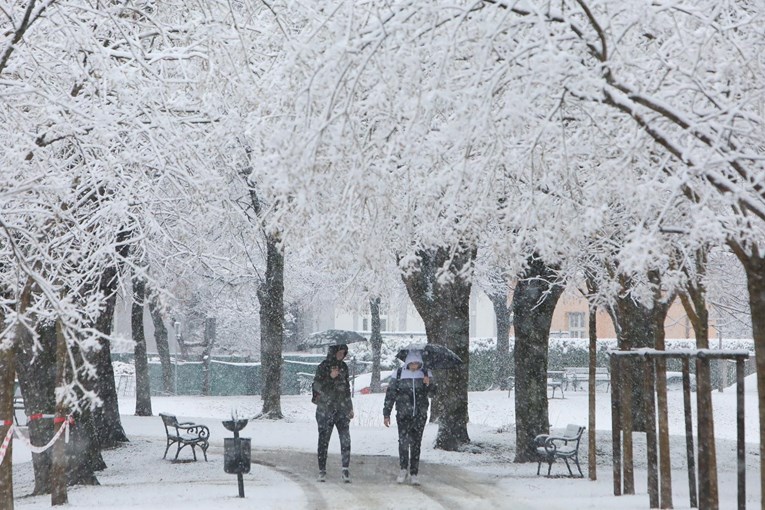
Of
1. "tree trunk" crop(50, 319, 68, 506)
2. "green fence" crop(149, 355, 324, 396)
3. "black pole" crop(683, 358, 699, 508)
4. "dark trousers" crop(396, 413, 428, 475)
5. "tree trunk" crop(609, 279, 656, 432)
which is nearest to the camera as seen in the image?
"black pole" crop(683, 358, 699, 508)

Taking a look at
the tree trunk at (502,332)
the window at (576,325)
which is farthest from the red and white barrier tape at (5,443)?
the window at (576,325)

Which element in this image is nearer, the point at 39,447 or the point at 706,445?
the point at 706,445

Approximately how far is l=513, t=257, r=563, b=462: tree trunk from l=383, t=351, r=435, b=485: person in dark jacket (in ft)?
10.8

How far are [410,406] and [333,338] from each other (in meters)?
3.89

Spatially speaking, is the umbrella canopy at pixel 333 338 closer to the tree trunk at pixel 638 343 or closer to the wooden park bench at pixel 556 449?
the wooden park bench at pixel 556 449

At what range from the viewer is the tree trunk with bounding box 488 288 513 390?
37.1m

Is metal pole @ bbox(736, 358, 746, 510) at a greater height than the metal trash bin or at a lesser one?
greater

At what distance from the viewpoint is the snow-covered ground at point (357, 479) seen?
38.0 ft

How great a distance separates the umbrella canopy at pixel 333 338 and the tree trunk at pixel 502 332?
17700 mm

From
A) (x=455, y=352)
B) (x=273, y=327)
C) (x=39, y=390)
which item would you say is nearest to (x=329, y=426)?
(x=39, y=390)

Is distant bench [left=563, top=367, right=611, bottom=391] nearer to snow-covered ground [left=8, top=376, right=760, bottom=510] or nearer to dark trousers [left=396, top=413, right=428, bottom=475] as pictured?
snow-covered ground [left=8, top=376, right=760, bottom=510]

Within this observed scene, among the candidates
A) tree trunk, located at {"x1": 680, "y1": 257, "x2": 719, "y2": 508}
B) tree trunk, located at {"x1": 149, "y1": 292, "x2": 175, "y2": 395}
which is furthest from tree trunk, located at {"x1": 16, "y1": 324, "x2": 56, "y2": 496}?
tree trunk, located at {"x1": 149, "y1": 292, "x2": 175, "y2": 395}

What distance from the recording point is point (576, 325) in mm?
61719

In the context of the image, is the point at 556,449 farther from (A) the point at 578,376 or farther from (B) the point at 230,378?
(B) the point at 230,378
